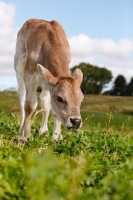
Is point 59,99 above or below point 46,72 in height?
below

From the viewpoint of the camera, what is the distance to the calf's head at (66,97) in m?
8.72

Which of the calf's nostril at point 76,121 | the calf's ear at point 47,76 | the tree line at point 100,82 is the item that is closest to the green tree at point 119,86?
the tree line at point 100,82

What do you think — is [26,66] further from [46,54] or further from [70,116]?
[70,116]

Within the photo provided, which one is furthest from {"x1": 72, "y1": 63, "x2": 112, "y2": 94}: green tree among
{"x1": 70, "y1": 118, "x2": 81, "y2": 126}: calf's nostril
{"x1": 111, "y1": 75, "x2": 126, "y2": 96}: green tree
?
{"x1": 70, "y1": 118, "x2": 81, "y2": 126}: calf's nostril

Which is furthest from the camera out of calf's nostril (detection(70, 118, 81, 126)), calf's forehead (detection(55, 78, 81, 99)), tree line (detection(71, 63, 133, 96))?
tree line (detection(71, 63, 133, 96))

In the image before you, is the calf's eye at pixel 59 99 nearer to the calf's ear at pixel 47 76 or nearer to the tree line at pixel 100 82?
the calf's ear at pixel 47 76

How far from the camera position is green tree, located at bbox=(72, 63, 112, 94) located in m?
163

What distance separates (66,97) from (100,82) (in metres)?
166

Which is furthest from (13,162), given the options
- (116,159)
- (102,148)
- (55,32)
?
(55,32)

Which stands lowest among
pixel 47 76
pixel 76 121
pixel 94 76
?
pixel 76 121

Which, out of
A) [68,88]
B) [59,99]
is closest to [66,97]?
[68,88]

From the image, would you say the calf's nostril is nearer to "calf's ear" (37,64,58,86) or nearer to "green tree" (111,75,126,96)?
"calf's ear" (37,64,58,86)

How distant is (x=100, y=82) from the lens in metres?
174

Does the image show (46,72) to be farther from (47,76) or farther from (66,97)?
(66,97)
